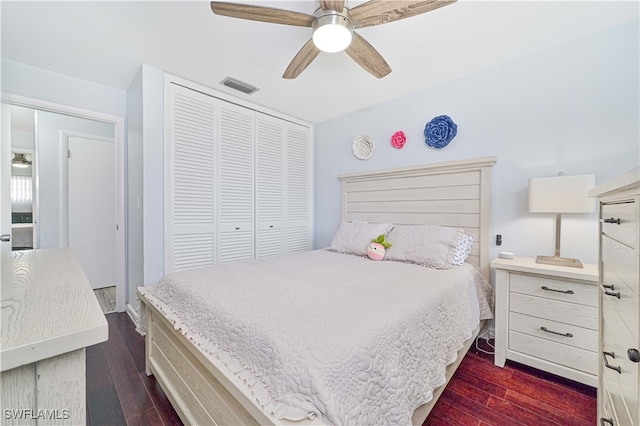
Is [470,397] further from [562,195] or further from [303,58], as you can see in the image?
[303,58]

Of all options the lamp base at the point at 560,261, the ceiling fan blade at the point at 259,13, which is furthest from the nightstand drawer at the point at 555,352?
the ceiling fan blade at the point at 259,13

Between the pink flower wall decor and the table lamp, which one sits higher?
the pink flower wall decor

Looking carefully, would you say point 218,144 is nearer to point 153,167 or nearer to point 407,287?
point 153,167

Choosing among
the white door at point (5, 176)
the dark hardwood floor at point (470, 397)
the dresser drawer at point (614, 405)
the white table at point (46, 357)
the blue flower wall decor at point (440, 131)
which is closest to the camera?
the white table at point (46, 357)

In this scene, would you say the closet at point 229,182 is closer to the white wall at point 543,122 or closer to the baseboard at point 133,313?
the baseboard at point 133,313

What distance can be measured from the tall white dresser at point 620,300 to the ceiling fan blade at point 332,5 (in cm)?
145

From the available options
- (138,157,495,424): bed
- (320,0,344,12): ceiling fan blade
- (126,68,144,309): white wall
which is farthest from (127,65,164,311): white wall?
(320,0,344,12): ceiling fan blade

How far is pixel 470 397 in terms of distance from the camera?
162 centimetres

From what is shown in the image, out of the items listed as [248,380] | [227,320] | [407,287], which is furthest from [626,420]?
[227,320]

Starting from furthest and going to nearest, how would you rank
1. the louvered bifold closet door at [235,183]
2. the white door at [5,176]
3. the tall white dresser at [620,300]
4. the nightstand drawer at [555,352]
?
the louvered bifold closet door at [235,183]
the white door at [5,176]
the nightstand drawer at [555,352]
the tall white dresser at [620,300]

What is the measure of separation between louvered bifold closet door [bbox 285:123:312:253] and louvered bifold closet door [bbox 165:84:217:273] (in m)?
1.06

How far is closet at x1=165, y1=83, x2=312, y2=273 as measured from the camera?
2555 millimetres

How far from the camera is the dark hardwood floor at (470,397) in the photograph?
1.46 meters

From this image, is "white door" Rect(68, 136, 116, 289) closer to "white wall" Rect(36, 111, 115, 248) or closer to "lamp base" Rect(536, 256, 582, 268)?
"white wall" Rect(36, 111, 115, 248)
